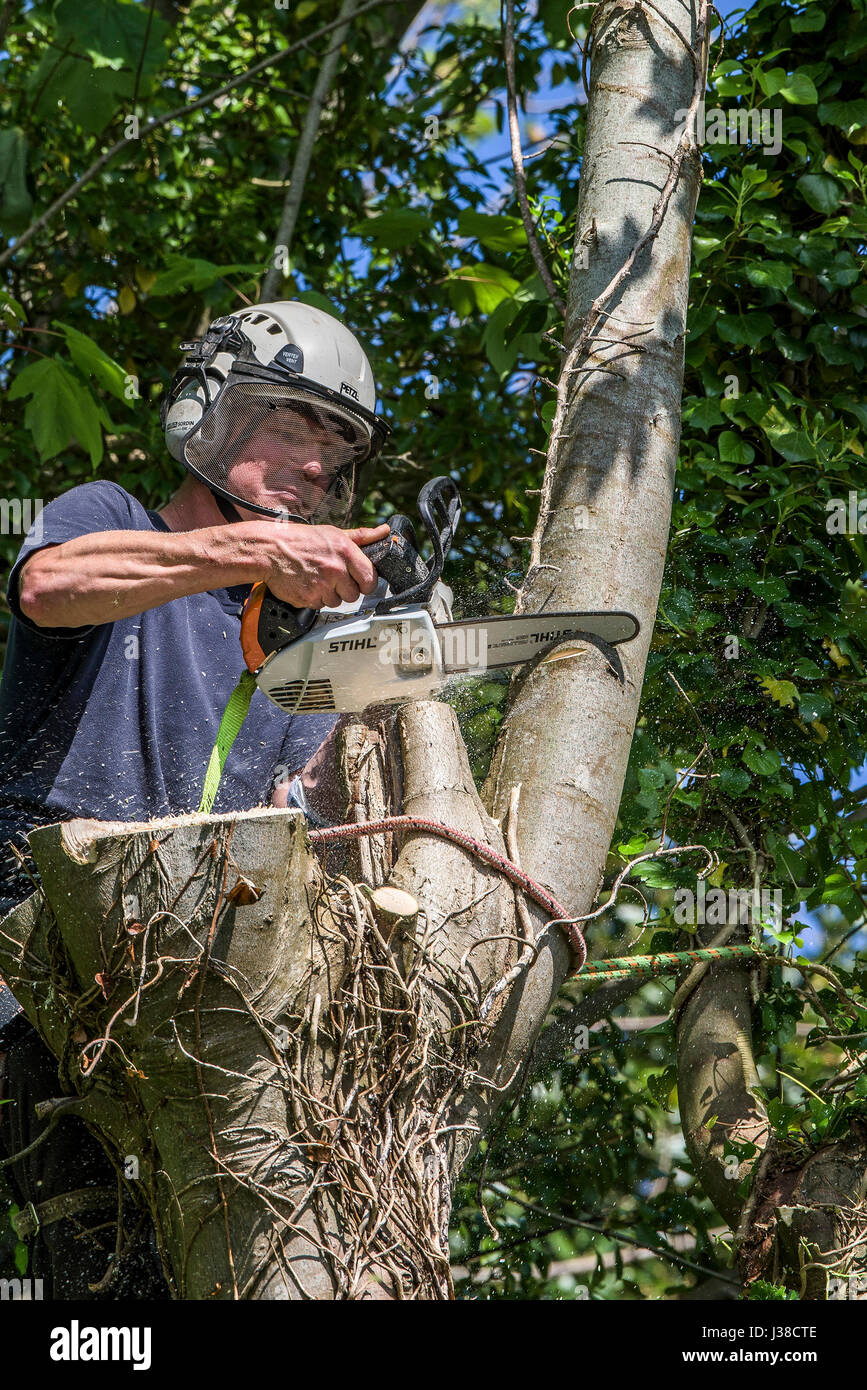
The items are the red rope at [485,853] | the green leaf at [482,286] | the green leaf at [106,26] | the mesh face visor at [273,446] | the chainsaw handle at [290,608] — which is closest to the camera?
the red rope at [485,853]

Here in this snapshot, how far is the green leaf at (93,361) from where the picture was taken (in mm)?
3990

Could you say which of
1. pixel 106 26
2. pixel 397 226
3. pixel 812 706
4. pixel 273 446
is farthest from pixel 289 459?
pixel 106 26

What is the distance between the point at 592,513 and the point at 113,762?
1.14 m

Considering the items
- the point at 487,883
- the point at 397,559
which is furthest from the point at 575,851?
the point at 397,559

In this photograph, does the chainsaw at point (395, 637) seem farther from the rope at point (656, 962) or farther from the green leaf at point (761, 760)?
the green leaf at point (761, 760)

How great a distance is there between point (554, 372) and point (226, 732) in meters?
2.06

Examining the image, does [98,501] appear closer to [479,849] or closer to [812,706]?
[479,849]

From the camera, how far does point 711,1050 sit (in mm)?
3127

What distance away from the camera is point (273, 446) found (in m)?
3.18

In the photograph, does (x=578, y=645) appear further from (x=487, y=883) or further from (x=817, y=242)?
(x=817, y=242)

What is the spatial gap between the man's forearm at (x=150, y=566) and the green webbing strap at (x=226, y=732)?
0.25 m

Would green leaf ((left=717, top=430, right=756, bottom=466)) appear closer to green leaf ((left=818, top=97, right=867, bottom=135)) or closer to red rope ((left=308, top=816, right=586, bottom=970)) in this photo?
green leaf ((left=818, top=97, right=867, bottom=135))

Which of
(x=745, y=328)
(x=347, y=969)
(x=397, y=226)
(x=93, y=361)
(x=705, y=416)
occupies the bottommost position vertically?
(x=347, y=969)

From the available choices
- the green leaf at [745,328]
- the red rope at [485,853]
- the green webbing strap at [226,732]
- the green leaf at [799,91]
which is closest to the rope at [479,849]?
the red rope at [485,853]
